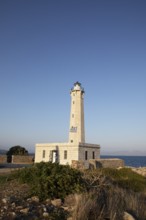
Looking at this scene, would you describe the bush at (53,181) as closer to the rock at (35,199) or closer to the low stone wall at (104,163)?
the rock at (35,199)

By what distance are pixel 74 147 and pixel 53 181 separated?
23.0 meters

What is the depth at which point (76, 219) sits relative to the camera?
16.7 feet

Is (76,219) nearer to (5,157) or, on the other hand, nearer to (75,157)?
(75,157)

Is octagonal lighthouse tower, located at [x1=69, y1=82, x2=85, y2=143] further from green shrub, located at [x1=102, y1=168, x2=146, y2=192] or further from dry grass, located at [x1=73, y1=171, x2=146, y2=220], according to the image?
dry grass, located at [x1=73, y1=171, x2=146, y2=220]

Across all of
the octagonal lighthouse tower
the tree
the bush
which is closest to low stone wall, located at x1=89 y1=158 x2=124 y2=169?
the octagonal lighthouse tower

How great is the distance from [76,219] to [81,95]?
1263 inches

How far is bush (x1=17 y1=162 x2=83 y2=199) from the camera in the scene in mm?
7128

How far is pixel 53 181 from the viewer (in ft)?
24.9

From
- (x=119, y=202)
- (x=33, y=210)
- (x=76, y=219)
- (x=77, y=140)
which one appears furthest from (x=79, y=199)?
(x=77, y=140)

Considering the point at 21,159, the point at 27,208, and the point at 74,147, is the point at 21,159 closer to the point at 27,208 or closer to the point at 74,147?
the point at 74,147

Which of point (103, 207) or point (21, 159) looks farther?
point (21, 159)

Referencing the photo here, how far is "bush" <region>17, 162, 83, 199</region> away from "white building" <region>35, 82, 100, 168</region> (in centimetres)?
2110

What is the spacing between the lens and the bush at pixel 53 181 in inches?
281

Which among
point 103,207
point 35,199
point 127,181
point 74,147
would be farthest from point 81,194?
point 74,147
